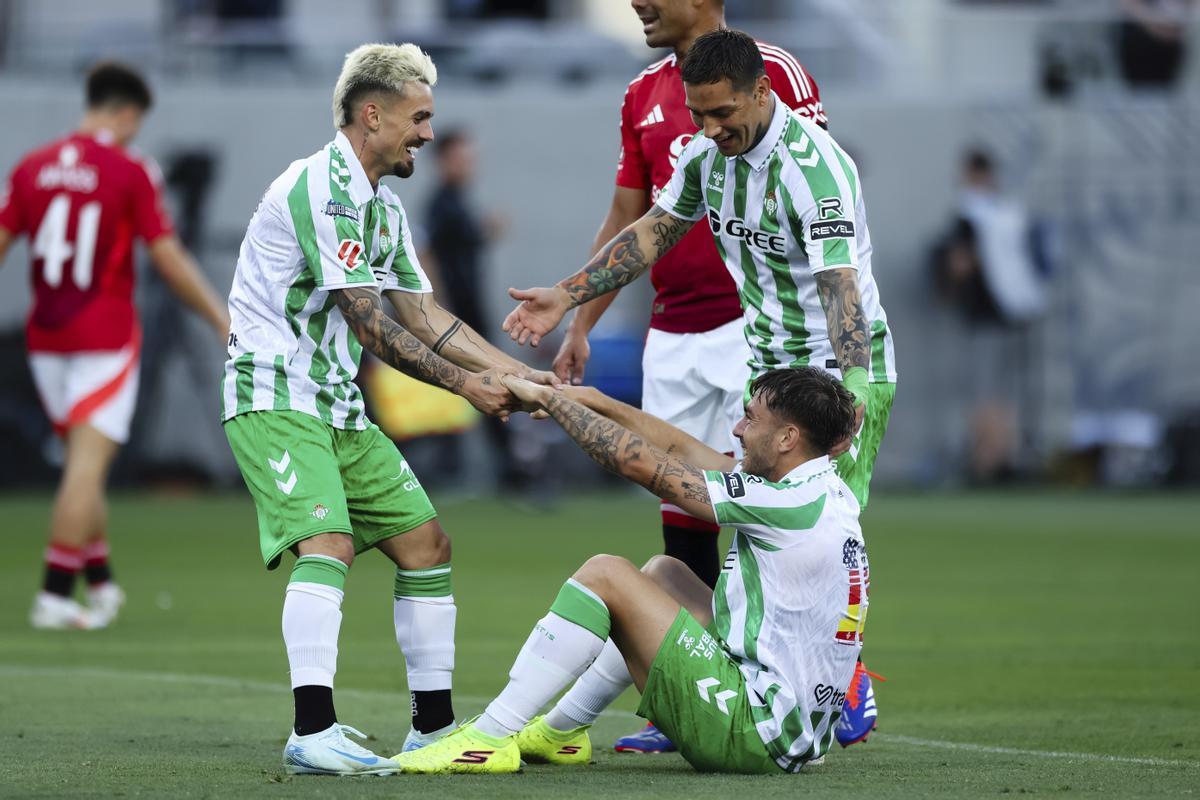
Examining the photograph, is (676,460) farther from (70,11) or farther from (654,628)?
(70,11)

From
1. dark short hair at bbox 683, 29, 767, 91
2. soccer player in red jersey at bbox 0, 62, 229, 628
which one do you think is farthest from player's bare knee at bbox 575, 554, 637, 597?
soccer player in red jersey at bbox 0, 62, 229, 628

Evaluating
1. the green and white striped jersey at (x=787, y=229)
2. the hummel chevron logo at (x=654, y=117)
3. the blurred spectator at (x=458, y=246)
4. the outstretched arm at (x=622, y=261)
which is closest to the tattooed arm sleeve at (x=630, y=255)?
the outstretched arm at (x=622, y=261)

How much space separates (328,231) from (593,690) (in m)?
1.54

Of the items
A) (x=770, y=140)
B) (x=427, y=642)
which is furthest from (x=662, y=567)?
(x=770, y=140)

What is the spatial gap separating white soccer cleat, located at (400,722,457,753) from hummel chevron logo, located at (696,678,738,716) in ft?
3.08

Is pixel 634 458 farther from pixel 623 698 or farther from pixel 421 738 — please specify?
pixel 623 698

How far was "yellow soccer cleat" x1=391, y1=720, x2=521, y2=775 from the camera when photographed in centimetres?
555

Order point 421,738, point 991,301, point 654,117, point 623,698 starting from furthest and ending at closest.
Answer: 1. point 991,301
2. point 623,698
3. point 654,117
4. point 421,738

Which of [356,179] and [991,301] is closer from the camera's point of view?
[356,179]

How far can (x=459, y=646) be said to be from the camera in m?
9.01

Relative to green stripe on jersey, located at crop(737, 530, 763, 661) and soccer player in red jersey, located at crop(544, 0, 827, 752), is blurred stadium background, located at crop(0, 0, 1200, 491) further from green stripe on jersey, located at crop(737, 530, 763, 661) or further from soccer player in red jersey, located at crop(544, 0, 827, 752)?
green stripe on jersey, located at crop(737, 530, 763, 661)

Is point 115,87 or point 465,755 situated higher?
point 115,87

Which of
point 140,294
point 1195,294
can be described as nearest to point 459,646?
point 140,294

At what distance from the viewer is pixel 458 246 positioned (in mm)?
18234
